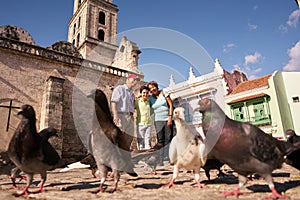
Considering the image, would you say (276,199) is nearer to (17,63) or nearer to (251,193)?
(251,193)

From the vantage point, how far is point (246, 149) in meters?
1.97

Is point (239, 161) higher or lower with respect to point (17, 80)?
lower

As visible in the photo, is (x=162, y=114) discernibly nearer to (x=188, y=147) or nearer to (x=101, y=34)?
(x=188, y=147)

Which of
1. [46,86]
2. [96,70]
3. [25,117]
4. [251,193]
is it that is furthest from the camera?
[96,70]

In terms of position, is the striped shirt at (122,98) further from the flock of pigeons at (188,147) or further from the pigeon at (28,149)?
the pigeon at (28,149)

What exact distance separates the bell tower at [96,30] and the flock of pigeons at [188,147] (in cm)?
2003

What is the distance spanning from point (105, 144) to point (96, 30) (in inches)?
948

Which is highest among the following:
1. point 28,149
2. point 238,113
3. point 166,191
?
point 238,113

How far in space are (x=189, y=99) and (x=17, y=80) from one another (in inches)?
565

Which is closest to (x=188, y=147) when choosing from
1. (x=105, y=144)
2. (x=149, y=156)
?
(x=105, y=144)

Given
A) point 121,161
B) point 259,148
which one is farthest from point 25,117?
point 259,148

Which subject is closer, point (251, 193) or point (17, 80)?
point (251, 193)

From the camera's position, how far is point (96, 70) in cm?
1286

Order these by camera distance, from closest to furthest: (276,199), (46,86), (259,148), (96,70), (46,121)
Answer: (276,199) < (259,148) < (46,121) < (46,86) < (96,70)
